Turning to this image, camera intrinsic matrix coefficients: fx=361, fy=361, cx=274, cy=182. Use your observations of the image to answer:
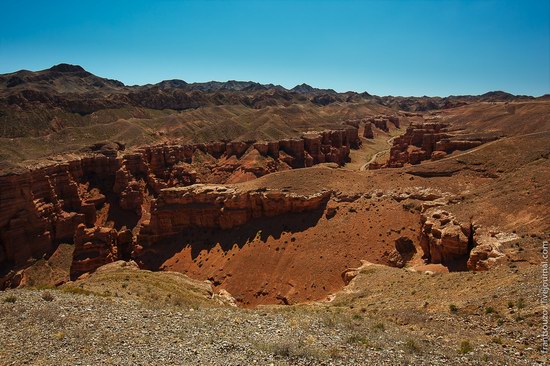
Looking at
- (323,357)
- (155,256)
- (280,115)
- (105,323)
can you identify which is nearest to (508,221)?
Answer: (323,357)

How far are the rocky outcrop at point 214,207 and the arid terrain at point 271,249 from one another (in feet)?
0.63

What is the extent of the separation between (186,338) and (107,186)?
52345 millimetres

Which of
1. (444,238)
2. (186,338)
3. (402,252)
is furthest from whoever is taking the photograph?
(402,252)

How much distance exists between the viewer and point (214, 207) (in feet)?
144

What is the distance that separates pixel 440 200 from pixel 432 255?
8.73 m

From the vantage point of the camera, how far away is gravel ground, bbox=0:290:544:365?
41.0 ft

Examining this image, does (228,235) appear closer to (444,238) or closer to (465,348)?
(444,238)

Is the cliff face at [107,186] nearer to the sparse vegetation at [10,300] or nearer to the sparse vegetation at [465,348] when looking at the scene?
the sparse vegetation at [10,300]

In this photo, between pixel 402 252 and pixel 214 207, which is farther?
A: pixel 214 207

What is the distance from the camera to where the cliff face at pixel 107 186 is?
41.3 metres

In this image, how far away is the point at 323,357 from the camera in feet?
42.0

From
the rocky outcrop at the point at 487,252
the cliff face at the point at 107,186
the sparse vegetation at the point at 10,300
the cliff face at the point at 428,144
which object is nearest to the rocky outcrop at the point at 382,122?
the cliff face at the point at 107,186

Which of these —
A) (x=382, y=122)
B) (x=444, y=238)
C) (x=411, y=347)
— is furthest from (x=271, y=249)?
(x=382, y=122)

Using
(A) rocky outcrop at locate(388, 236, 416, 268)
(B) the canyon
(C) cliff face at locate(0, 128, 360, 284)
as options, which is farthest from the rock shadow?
(A) rocky outcrop at locate(388, 236, 416, 268)
